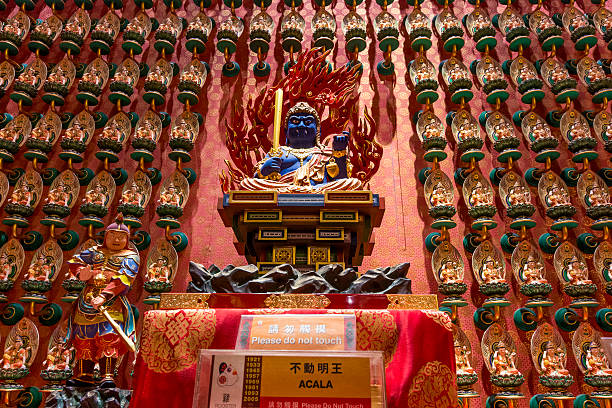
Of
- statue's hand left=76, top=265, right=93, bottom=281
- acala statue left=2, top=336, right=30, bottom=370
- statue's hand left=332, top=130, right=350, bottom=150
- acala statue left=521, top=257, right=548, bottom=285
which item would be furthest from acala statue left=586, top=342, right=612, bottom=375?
acala statue left=2, top=336, right=30, bottom=370

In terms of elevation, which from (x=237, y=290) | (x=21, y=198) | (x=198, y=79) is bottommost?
(x=237, y=290)

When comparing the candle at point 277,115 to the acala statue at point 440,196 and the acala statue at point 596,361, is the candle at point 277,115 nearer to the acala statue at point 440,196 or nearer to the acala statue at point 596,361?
the acala statue at point 440,196

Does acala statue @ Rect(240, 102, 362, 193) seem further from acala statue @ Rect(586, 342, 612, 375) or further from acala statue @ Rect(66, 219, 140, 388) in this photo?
acala statue @ Rect(586, 342, 612, 375)

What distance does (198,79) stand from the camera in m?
4.76

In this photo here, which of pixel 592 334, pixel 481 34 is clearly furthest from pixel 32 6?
pixel 592 334

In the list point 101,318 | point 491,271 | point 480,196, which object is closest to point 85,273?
point 101,318

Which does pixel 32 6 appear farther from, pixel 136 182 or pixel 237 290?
pixel 237 290

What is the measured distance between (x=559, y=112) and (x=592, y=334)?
2001 millimetres

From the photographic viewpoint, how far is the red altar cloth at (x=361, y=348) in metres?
1.80

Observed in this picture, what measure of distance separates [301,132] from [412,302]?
6.04ft

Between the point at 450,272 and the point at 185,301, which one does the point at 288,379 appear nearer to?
the point at 185,301

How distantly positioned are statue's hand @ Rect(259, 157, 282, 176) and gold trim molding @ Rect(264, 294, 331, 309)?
1394mm

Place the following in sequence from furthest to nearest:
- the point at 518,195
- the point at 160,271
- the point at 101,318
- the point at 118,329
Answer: the point at 518,195, the point at 160,271, the point at 101,318, the point at 118,329

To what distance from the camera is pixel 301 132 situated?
362cm
